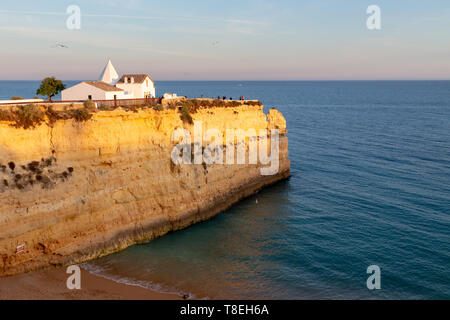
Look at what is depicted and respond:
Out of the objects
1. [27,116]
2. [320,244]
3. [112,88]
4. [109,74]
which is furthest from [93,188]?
[109,74]

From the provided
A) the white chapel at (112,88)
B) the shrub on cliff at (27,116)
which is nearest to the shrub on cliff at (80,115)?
the shrub on cliff at (27,116)

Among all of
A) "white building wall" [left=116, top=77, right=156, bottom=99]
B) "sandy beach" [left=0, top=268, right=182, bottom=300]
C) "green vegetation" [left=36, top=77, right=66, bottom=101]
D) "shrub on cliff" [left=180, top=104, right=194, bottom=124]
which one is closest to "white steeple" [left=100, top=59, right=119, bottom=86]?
"white building wall" [left=116, top=77, right=156, bottom=99]

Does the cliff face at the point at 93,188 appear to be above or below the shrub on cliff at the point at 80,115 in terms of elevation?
below

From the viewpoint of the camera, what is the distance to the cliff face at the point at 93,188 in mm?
20438

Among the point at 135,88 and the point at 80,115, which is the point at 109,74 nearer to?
the point at 135,88

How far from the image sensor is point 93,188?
2366cm

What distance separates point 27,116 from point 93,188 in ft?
21.3

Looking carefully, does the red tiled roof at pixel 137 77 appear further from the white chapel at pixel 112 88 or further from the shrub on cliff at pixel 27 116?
the shrub on cliff at pixel 27 116

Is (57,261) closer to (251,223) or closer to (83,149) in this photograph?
(83,149)

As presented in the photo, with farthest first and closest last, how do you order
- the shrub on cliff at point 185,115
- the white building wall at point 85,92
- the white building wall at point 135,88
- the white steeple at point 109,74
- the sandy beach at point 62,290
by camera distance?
1. the white steeple at point 109,74
2. the white building wall at point 135,88
3. the white building wall at point 85,92
4. the shrub on cliff at point 185,115
5. the sandy beach at point 62,290

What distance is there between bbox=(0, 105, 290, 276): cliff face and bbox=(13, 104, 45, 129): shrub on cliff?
448 millimetres

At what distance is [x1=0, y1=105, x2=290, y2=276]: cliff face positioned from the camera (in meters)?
20.4

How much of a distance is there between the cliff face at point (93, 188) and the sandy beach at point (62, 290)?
3.83 feet
